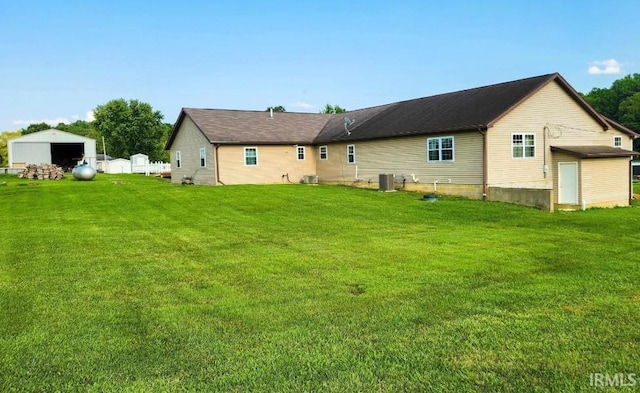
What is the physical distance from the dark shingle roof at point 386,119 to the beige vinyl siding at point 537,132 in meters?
0.49

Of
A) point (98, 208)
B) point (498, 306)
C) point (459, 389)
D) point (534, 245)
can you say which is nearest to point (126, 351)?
point (459, 389)

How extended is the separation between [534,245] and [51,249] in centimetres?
979

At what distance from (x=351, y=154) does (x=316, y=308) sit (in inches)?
894

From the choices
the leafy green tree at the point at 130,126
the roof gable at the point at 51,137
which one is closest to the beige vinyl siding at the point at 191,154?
the roof gable at the point at 51,137

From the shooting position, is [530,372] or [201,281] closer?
[530,372]

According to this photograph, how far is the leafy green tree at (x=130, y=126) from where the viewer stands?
7412 centimetres

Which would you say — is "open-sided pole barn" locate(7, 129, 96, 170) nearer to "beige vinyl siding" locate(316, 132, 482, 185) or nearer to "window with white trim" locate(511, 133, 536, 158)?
"beige vinyl siding" locate(316, 132, 482, 185)

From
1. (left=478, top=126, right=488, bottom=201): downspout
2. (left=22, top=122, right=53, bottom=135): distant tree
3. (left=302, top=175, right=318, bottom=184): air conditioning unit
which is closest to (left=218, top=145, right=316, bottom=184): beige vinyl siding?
(left=302, top=175, right=318, bottom=184): air conditioning unit

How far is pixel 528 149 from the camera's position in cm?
2148

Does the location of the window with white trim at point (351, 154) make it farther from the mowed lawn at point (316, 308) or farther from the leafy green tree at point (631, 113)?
the leafy green tree at point (631, 113)

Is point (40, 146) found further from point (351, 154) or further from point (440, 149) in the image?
point (440, 149)

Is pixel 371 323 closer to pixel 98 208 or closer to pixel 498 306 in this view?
pixel 498 306

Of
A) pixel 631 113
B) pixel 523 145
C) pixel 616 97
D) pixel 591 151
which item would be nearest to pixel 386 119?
pixel 523 145

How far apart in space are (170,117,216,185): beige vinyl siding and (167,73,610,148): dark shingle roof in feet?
1.94
